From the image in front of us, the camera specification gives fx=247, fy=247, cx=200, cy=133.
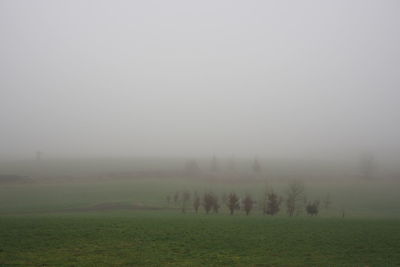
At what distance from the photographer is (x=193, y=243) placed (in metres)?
23.6

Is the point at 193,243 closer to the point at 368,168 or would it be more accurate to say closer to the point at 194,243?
the point at 194,243

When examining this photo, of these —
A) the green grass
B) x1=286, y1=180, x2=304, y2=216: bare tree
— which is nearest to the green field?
the green grass

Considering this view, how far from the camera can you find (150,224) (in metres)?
29.9

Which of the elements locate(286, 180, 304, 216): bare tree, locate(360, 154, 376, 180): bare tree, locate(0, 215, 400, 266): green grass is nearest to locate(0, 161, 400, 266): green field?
locate(0, 215, 400, 266): green grass

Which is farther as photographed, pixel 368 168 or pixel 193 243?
pixel 368 168

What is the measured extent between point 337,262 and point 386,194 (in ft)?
217

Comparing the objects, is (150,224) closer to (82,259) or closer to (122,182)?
(82,259)

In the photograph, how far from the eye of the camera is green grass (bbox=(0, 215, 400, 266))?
1895 centimetres

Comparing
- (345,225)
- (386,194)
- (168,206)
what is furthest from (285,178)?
(345,225)

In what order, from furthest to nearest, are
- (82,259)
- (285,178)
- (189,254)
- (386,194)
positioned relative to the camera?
(285,178) → (386,194) → (189,254) → (82,259)

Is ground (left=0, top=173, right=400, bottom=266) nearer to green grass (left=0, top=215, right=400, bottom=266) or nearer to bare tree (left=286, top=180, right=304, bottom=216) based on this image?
green grass (left=0, top=215, right=400, bottom=266)

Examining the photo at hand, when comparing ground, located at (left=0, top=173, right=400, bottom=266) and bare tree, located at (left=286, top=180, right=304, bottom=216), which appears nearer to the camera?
ground, located at (left=0, top=173, right=400, bottom=266)

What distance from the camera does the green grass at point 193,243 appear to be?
19.0 m

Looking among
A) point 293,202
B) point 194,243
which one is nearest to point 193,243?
point 194,243
